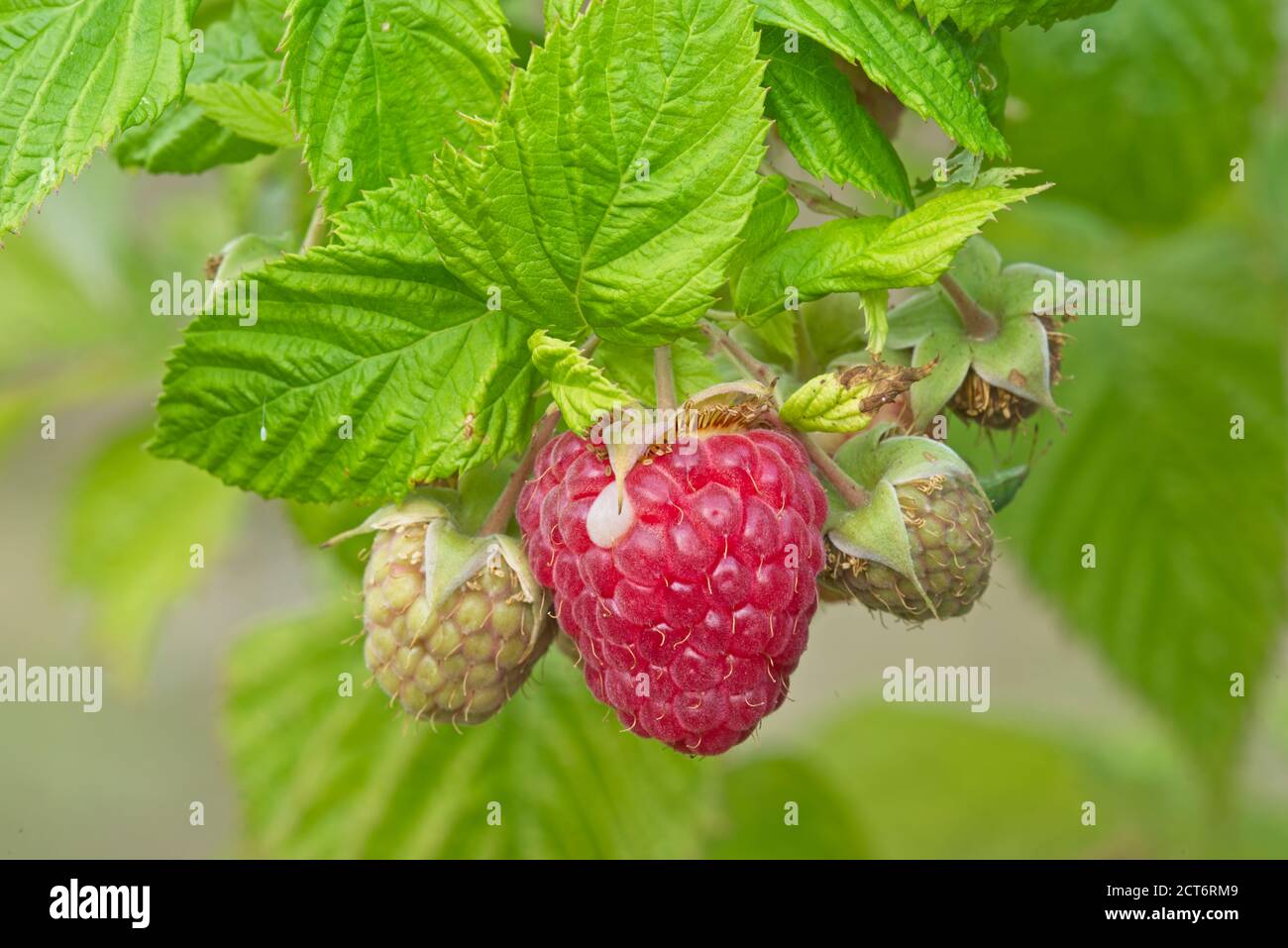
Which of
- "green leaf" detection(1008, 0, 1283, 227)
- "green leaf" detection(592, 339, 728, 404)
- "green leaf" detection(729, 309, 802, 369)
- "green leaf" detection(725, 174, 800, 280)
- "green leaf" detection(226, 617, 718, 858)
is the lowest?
"green leaf" detection(226, 617, 718, 858)

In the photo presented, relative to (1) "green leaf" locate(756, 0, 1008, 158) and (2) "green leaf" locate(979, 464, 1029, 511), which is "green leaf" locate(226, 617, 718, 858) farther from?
(1) "green leaf" locate(756, 0, 1008, 158)

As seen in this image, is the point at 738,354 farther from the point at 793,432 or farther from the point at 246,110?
the point at 246,110

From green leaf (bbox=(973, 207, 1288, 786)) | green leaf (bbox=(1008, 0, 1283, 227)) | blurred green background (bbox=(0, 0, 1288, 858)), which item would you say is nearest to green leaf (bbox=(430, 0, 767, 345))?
blurred green background (bbox=(0, 0, 1288, 858))

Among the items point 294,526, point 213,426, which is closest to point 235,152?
point 213,426

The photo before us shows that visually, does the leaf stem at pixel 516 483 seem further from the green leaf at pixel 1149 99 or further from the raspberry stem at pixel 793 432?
the green leaf at pixel 1149 99

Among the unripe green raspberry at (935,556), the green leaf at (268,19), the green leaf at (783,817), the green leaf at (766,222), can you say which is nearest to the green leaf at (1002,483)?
the unripe green raspberry at (935,556)
